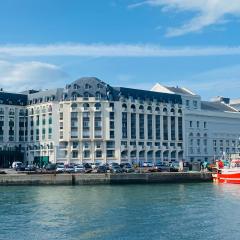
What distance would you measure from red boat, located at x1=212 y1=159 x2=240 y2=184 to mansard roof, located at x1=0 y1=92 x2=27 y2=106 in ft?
229

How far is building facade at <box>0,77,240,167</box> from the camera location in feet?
456

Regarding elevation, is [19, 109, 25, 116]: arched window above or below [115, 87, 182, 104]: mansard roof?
below

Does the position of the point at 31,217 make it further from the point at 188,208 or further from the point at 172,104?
the point at 172,104

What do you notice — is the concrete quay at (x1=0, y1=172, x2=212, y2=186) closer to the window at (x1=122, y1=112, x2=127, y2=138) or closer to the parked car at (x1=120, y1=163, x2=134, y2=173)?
the parked car at (x1=120, y1=163, x2=134, y2=173)


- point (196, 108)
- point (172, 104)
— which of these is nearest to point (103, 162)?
point (172, 104)

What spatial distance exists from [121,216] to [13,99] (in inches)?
4221

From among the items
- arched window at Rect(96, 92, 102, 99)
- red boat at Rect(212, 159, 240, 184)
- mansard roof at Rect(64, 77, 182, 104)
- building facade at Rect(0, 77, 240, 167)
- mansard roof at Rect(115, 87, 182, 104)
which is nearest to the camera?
red boat at Rect(212, 159, 240, 184)

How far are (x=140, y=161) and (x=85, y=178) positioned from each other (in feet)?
171

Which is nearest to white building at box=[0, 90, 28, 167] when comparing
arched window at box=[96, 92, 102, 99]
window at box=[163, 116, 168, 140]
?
arched window at box=[96, 92, 102, 99]

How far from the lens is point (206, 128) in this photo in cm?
15825

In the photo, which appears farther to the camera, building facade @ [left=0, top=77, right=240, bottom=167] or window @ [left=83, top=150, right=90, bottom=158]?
building facade @ [left=0, top=77, right=240, bottom=167]

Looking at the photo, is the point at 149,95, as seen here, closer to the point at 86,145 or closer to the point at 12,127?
the point at 86,145

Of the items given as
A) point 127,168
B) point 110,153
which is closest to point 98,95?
point 110,153

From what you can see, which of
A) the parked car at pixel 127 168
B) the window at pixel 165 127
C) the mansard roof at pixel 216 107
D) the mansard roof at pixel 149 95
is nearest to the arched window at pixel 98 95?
the mansard roof at pixel 149 95
